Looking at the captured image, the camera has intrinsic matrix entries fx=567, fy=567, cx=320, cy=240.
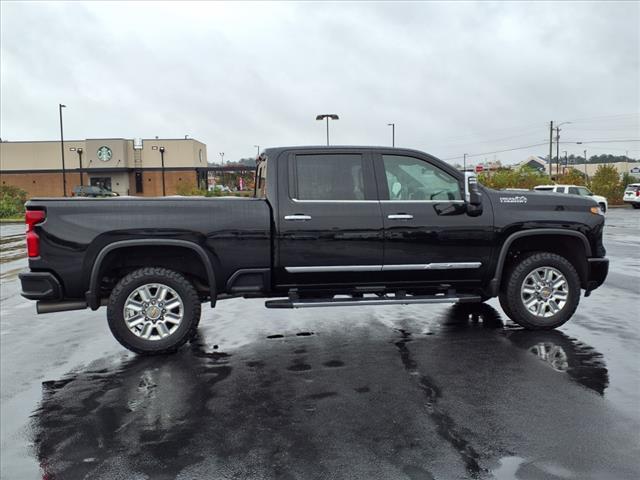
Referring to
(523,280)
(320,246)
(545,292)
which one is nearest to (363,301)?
(320,246)

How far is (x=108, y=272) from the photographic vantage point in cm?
604

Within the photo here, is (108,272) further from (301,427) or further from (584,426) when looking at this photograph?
(584,426)

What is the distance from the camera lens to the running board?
5984 mm

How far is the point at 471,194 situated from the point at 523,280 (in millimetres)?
1202

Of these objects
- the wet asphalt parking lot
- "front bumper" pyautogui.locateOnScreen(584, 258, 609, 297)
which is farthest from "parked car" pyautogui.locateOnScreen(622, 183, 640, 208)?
"front bumper" pyautogui.locateOnScreen(584, 258, 609, 297)

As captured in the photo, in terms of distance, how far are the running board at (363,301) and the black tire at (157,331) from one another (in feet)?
2.69

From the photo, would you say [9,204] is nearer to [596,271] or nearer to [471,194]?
[471,194]

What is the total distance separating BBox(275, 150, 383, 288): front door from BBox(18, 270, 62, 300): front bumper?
2.24 m

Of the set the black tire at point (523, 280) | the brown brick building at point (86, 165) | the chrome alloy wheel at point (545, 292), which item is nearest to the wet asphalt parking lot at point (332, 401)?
the black tire at point (523, 280)

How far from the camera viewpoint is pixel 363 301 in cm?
612

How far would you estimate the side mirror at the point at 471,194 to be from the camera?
6117 millimetres

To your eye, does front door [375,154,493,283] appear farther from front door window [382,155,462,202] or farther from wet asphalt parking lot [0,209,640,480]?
wet asphalt parking lot [0,209,640,480]

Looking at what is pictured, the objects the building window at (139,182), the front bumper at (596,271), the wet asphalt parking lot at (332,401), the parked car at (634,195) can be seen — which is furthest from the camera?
the building window at (139,182)

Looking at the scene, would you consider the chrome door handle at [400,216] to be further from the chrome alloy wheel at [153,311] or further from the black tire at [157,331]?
the chrome alloy wheel at [153,311]
